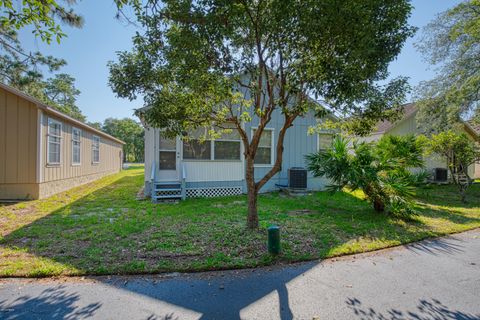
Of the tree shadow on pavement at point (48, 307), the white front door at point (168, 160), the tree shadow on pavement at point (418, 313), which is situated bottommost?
the tree shadow on pavement at point (418, 313)

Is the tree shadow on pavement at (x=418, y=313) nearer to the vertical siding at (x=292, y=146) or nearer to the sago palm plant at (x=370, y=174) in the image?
the sago palm plant at (x=370, y=174)

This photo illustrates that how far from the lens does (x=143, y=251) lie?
4.28m

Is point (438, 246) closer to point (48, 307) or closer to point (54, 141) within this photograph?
point (48, 307)

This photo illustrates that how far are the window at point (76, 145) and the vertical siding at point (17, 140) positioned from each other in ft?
10.8

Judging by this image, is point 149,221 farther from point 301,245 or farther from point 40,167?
point 40,167

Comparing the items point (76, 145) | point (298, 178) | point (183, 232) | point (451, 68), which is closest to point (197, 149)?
point (298, 178)

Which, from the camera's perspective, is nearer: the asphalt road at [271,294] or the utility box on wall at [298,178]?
the asphalt road at [271,294]

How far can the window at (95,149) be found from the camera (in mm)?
15428

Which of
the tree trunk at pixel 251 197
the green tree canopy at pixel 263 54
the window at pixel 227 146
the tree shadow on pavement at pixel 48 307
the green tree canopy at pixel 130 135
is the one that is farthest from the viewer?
the green tree canopy at pixel 130 135

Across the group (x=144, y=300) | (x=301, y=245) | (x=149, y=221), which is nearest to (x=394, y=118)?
(x=301, y=245)

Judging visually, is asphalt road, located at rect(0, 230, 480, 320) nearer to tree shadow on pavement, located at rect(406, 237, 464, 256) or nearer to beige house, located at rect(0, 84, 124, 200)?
tree shadow on pavement, located at rect(406, 237, 464, 256)

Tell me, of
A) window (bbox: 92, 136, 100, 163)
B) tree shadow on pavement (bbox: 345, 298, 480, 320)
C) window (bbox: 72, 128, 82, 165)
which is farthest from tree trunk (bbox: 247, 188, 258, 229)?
window (bbox: 92, 136, 100, 163)

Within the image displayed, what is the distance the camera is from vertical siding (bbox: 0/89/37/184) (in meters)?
8.48

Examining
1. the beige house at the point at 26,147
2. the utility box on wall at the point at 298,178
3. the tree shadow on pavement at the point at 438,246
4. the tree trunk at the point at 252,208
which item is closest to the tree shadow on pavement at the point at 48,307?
the tree trunk at the point at 252,208
